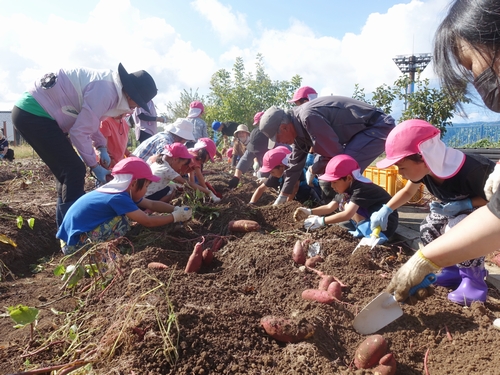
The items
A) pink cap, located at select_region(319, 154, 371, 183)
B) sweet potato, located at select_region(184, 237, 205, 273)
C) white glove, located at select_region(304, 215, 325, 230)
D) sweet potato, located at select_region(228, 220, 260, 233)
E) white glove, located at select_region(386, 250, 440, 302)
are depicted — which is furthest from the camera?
sweet potato, located at select_region(228, 220, 260, 233)

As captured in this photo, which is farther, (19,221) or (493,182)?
(19,221)

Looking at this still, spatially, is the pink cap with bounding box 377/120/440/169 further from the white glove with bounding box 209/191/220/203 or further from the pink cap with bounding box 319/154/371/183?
the white glove with bounding box 209/191/220/203

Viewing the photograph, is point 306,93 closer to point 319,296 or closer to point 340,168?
point 340,168

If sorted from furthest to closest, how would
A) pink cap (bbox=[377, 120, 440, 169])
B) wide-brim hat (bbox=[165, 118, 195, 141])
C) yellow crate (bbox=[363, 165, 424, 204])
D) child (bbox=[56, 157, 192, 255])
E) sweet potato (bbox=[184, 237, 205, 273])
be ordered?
wide-brim hat (bbox=[165, 118, 195, 141])
yellow crate (bbox=[363, 165, 424, 204])
child (bbox=[56, 157, 192, 255])
sweet potato (bbox=[184, 237, 205, 273])
pink cap (bbox=[377, 120, 440, 169])

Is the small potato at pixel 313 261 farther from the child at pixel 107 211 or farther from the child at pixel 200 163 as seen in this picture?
the child at pixel 200 163

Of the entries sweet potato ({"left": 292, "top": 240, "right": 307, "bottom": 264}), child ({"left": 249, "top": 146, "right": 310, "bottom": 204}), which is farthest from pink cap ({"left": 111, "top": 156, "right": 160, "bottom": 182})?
child ({"left": 249, "top": 146, "right": 310, "bottom": 204})

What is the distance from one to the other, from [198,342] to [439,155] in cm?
180

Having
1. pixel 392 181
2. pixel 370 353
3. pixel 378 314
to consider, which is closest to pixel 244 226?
pixel 378 314

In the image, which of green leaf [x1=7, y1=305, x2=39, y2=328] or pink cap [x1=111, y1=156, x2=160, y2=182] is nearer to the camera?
green leaf [x1=7, y1=305, x2=39, y2=328]

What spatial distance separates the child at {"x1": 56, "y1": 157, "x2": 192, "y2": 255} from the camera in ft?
10.5

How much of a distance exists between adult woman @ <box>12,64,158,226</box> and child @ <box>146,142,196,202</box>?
34.5 inches

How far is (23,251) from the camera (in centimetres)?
387

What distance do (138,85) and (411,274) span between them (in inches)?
122

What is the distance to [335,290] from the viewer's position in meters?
2.38
